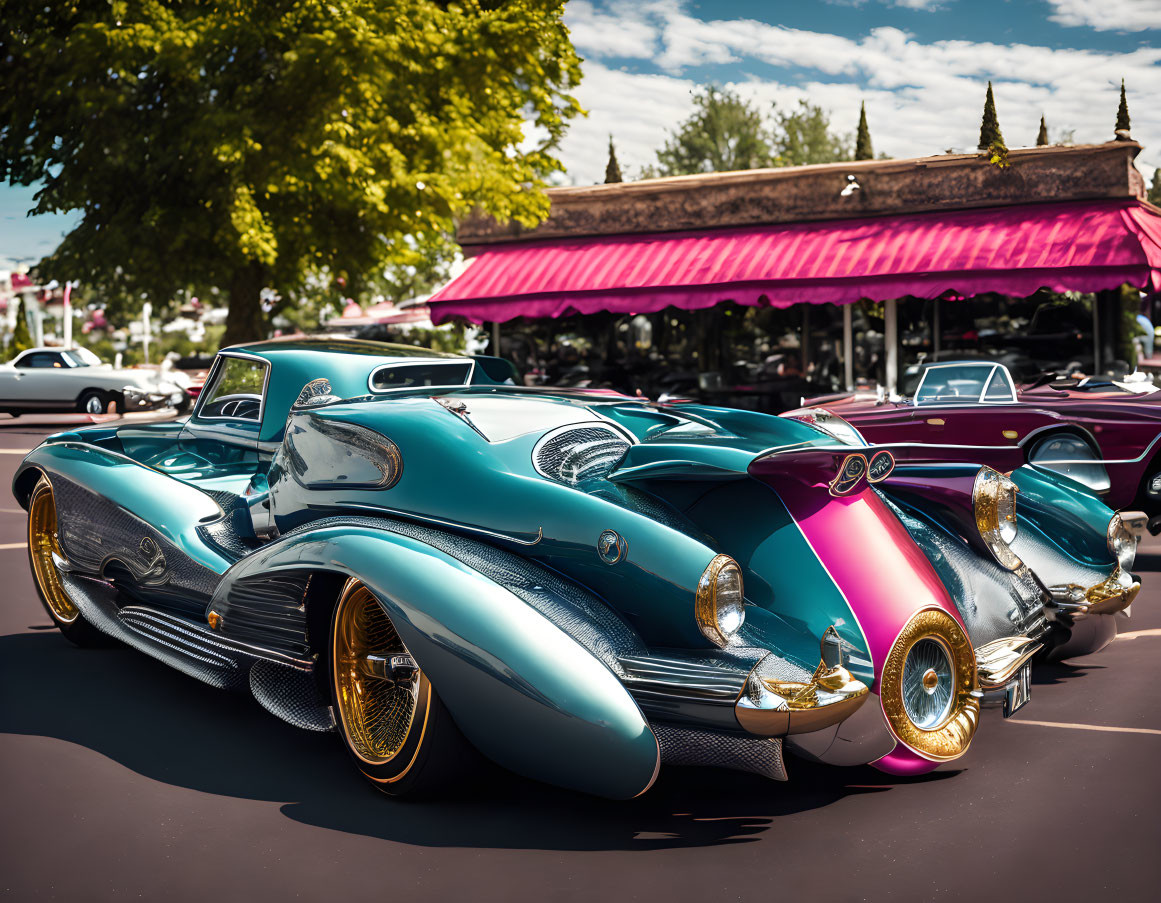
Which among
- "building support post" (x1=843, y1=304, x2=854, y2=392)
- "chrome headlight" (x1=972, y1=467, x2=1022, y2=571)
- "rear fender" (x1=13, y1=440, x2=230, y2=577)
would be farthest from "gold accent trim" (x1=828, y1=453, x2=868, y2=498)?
"building support post" (x1=843, y1=304, x2=854, y2=392)

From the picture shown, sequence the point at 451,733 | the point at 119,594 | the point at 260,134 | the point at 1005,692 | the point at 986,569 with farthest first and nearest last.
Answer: the point at 260,134 < the point at 119,594 < the point at 986,569 < the point at 1005,692 < the point at 451,733

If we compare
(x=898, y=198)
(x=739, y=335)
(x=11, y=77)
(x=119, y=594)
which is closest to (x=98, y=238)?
(x=11, y=77)

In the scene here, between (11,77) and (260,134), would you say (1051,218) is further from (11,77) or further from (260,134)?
(11,77)

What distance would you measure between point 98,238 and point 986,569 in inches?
806

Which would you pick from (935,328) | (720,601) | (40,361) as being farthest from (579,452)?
(40,361)

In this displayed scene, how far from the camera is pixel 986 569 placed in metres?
4.24

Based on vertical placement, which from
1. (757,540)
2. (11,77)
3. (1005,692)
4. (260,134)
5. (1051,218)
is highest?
(11,77)

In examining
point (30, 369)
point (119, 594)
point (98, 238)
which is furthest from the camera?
point (30, 369)

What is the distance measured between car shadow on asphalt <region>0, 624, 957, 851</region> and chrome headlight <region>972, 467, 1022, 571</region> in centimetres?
102

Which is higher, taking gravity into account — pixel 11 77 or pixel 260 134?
pixel 11 77

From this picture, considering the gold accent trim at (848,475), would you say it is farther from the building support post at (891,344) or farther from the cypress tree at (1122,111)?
the cypress tree at (1122,111)


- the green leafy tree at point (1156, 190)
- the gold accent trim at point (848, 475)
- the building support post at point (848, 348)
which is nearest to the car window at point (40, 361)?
the building support post at point (848, 348)

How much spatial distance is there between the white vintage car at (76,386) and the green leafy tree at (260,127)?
171cm

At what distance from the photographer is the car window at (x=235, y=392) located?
18.2ft
